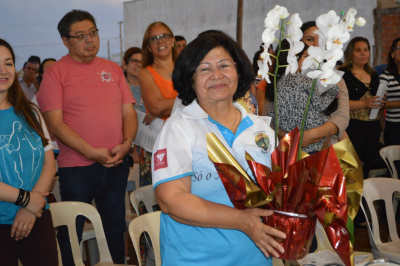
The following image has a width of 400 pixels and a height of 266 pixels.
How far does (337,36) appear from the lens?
1130 millimetres

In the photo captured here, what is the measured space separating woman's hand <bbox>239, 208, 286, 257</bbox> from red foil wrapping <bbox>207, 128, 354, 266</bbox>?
16 mm

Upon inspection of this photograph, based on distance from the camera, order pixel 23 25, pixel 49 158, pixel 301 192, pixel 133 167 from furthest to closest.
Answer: pixel 23 25 < pixel 133 167 < pixel 49 158 < pixel 301 192

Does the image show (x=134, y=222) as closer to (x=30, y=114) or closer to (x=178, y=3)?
(x=30, y=114)

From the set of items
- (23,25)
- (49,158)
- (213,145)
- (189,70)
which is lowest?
(49,158)

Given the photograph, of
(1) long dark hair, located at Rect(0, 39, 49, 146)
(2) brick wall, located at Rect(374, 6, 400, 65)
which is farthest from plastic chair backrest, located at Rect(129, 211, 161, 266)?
(2) brick wall, located at Rect(374, 6, 400, 65)

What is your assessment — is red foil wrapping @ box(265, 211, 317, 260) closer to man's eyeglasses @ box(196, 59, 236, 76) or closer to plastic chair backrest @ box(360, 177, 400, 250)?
man's eyeglasses @ box(196, 59, 236, 76)

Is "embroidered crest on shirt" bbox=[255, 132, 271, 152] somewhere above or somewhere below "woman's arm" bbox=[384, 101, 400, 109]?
below

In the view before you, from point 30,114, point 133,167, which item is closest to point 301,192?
point 30,114

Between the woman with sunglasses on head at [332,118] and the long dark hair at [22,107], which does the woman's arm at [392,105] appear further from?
the long dark hair at [22,107]

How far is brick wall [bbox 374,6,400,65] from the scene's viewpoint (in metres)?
7.70

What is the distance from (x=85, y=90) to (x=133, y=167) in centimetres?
120

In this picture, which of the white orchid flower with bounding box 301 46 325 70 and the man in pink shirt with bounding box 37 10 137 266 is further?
the man in pink shirt with bounding box 37 10 137 266

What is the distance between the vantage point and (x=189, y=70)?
1.61m

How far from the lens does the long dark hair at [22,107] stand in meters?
2.21
